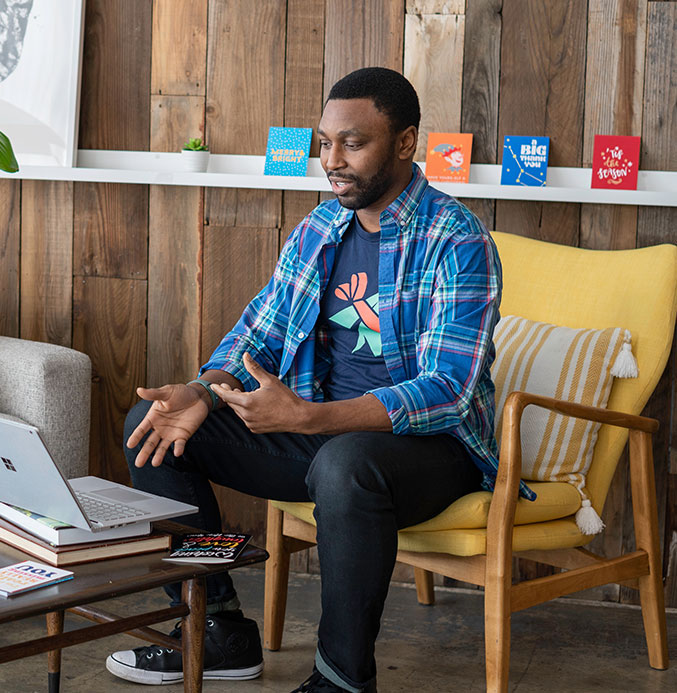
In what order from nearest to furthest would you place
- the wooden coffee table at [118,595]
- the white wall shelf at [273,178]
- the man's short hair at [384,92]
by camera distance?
the wooden coffee table at [118,595], the man's short hair at [384,92], the white wall shelf at [273,178]

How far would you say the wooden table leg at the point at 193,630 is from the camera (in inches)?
53.7

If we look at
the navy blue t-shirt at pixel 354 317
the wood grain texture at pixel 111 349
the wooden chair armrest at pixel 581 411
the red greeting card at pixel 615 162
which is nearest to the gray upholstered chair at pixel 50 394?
the wood grain texture at pixel 111 349

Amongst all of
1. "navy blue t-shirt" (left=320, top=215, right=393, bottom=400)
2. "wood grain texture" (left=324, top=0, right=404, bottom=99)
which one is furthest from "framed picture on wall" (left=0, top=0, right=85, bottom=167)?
"navy blue t-shirt" (left=320, top=215, right=393, bottom=400)

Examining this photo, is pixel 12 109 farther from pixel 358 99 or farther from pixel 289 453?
pixel 289 453

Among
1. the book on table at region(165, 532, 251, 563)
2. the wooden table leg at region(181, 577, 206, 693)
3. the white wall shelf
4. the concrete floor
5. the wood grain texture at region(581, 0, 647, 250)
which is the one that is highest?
the wood grain texture at region(581, 0, 647, 250)

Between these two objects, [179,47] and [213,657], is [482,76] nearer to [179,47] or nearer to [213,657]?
[179,47]

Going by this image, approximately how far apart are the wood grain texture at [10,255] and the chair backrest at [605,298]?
1.38m

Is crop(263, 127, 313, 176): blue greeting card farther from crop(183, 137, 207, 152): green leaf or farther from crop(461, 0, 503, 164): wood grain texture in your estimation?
crop(461, 0, 503, 164): wood grain texture

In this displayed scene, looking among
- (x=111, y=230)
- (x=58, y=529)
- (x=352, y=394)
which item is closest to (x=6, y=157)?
(x=111, y=230)

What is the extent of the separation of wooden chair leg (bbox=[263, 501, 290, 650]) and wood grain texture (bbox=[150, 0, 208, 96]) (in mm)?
1241

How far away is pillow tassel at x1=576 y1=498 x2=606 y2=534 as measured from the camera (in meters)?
1.93

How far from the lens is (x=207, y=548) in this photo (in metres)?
1.40

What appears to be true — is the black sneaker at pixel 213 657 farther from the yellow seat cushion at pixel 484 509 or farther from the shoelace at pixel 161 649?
the yellow seat cushion at pixel 484 509

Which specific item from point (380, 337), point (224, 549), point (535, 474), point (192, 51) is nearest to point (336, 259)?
point (380, 337)
